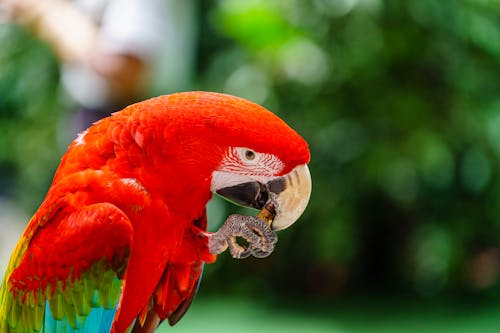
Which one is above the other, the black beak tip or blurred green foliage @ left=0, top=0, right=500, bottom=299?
blurred green foliage @ left=0, top=0, right=500, bottom=299

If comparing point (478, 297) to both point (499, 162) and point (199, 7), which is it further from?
point (199, 7)

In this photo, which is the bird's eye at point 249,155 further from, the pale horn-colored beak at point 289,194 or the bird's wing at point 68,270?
the bird's wing at point 68,270

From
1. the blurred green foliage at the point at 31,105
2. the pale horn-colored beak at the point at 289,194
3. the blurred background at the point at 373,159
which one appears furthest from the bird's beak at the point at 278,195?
the blurred green foliage at the point at 31,105

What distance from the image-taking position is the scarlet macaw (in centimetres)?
72

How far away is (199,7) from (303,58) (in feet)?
1.94

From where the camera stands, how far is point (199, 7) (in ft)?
8.59

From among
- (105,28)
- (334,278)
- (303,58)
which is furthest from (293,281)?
(105,28)

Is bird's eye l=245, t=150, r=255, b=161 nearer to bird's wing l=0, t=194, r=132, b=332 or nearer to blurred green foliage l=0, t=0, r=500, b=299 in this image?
bird's wing l=0, t=194, r=132, b=332

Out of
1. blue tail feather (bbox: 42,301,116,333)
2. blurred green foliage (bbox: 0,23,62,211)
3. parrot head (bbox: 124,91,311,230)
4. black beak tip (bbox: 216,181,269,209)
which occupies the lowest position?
blue tail feather (bbox: 42,301,116,333)

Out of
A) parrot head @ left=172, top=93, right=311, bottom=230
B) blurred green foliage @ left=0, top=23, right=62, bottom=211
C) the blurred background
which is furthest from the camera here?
blurred green foliage @ left=0, top=23, right=62, bottom=211

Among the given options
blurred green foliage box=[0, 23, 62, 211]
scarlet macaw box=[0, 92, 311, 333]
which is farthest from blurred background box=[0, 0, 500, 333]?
scarlet macaw box=[0, 92, 311, 333]

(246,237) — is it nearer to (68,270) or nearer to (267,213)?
(267,213)

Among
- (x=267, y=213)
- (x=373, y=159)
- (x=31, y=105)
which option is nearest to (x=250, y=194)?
(x=267, y=213)

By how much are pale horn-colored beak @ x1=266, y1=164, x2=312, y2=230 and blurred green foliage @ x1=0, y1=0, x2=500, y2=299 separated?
1462 mm
